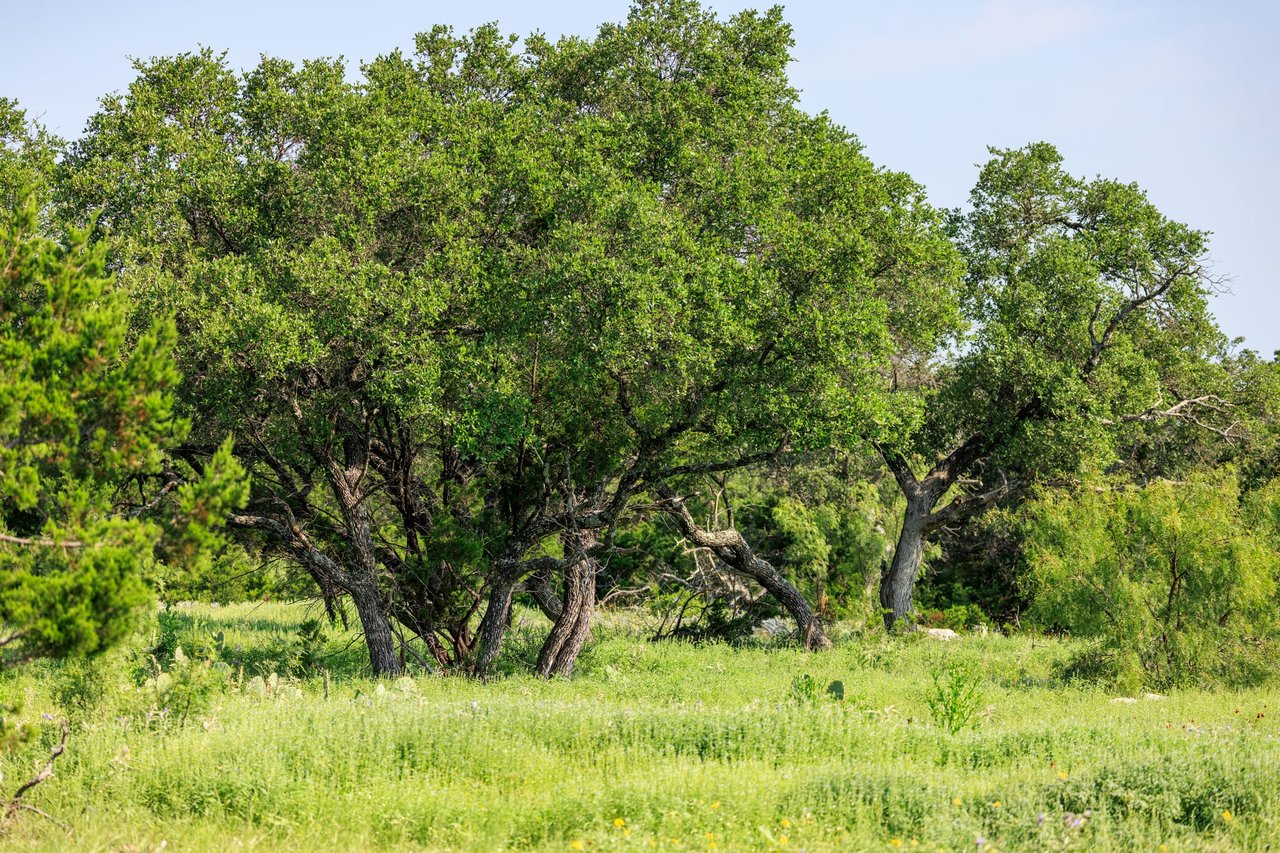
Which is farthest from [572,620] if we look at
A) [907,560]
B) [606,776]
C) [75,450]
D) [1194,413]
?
[1194,413]

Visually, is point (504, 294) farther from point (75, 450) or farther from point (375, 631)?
point (75, 450)

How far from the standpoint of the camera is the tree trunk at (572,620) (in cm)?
1717

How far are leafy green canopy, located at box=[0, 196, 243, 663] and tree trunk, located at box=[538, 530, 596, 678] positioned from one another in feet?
32.7

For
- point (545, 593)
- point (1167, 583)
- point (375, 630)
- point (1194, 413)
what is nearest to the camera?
point (1167, 583)

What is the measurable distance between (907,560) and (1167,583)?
774 cm

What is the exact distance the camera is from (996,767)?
31.3 feet

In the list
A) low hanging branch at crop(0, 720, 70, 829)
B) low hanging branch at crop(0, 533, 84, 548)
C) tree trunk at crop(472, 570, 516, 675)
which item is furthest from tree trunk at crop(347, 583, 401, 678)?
low hanging branch at crop(0, 533, 84, 548)

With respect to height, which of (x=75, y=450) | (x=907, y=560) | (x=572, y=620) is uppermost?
(x=75, y=450)

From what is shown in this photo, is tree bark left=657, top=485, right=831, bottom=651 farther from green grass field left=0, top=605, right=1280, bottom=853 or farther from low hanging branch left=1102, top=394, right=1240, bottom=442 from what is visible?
green grass field left=0, top=605, right=1280, bottom=853

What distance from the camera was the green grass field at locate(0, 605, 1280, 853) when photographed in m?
7.69

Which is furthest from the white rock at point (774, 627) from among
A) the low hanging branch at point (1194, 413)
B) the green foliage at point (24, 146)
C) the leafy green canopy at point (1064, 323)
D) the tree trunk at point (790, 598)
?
the green foliage at point (24, 146)

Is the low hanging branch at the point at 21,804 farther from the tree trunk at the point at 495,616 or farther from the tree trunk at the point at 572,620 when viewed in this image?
the tree trunk at the point at 572,620

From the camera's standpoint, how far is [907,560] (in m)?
23.5

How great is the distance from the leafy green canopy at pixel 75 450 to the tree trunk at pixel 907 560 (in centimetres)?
1801
